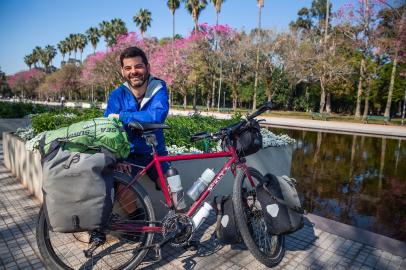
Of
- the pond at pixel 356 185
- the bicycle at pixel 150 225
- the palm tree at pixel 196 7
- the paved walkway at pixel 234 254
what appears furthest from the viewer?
the palm tree at pixel 196 7

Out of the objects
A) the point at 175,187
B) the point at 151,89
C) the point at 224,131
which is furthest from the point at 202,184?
the point at 151,89

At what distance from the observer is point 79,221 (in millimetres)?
2164

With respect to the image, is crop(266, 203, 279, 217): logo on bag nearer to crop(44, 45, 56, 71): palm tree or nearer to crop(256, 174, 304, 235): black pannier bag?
crop(256, 174, 304, 235): black pannier bag

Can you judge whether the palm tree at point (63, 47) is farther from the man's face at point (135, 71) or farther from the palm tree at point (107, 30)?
the man's face at point (135, 71)

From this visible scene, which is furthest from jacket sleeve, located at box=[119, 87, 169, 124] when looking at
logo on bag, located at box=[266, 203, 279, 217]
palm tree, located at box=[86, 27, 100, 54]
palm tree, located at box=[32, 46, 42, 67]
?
palm tree, located at box=[32, 46, 42, 67]

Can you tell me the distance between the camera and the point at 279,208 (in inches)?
109

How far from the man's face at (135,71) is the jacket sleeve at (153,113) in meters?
0.21

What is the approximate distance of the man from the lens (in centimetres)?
283

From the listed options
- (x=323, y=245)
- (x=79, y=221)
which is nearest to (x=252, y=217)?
(x=323, y=245)

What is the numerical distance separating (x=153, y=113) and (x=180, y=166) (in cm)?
128

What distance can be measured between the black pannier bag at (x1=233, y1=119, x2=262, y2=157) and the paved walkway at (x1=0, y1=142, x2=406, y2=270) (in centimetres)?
109

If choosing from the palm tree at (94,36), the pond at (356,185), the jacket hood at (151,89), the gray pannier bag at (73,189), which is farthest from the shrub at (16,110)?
the palm tree at (94,36)

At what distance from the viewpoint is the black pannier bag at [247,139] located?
9.41ft

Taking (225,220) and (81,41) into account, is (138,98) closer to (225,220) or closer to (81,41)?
(225,220)
